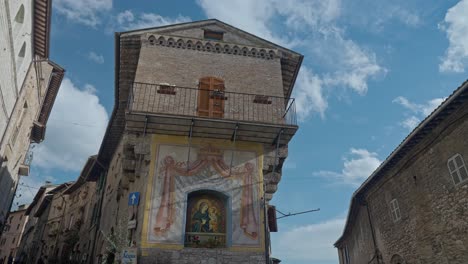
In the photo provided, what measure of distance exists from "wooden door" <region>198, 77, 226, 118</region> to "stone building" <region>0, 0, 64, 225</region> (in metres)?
6.88

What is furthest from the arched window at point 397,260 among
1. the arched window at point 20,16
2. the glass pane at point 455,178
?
the arched window at point 20,16

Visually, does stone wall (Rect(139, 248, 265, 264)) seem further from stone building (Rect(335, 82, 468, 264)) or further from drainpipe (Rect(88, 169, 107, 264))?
drainpipe (Rect(88, 169, 107, 264))

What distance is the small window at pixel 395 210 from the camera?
16281 mm

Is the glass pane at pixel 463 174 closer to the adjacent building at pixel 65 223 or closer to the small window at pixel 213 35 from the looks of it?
the small window at pixel 213 35

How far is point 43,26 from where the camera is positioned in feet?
51.3

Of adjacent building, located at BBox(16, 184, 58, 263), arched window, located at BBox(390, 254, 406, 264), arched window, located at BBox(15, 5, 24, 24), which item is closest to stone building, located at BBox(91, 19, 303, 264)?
arched window, located at BBox(15, 5, 24, 24)

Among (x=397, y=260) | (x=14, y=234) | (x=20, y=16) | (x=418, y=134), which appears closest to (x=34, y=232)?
(x=14, y=234)

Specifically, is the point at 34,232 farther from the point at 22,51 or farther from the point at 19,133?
the point at 22,51

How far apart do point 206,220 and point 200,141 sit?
2529 mm

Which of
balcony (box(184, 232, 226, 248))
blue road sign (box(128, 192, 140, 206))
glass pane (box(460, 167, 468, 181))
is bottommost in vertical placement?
balcony (box(184, 232, 226, 248))

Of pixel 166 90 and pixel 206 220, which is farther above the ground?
pixel 166 90

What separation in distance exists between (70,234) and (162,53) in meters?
17.5

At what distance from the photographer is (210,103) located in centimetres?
1198

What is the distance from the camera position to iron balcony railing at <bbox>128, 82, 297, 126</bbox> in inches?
A: 447
